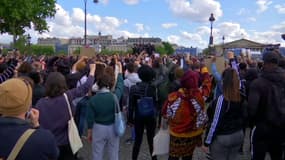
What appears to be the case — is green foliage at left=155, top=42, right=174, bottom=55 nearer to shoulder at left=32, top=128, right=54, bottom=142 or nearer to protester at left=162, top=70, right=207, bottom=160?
protester at left=162, top=70, right=207, bottom=160

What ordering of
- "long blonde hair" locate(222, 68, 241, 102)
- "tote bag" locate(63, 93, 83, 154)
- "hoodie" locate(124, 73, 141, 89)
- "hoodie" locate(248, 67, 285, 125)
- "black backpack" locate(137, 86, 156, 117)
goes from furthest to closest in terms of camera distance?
"hoodie" locate(124, 73, 141, 89) < "black backpack" locate(137, 86, 156, 117) < "hoodie" locate(248, 67, 285, 125) < "long blonde hair" locate(222, 68, 241, 102) < "tote bag" locate(63, 93, 83, 154)

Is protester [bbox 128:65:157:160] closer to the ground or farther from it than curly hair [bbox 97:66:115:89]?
closer to the ground

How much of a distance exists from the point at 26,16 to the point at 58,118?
137 ft

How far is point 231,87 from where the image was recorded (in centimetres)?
536

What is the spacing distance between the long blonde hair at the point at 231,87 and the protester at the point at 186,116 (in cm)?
64

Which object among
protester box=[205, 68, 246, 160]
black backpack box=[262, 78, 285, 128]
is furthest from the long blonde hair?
Result: black backpack box=[262, 78, 285, 128]

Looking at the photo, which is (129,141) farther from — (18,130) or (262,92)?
(18,130)

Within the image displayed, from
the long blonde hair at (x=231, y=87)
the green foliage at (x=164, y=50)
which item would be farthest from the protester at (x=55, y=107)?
the green foliage at (x=164, y=50)

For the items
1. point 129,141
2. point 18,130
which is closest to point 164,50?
point 129,141

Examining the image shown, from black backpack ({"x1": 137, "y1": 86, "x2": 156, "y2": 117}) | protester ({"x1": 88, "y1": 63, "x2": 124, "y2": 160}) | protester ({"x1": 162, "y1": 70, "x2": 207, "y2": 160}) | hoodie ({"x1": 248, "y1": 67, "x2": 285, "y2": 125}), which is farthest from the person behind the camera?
black backpack ({"x1": 137, "y1": 86, "x2": 156, "y2": 117})

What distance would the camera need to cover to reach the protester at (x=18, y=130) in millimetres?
2844

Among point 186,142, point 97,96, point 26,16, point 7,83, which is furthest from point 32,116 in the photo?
point 26,16

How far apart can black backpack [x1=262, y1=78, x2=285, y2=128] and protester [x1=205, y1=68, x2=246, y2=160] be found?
35 centimetres

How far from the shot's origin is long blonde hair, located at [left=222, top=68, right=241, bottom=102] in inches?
211
